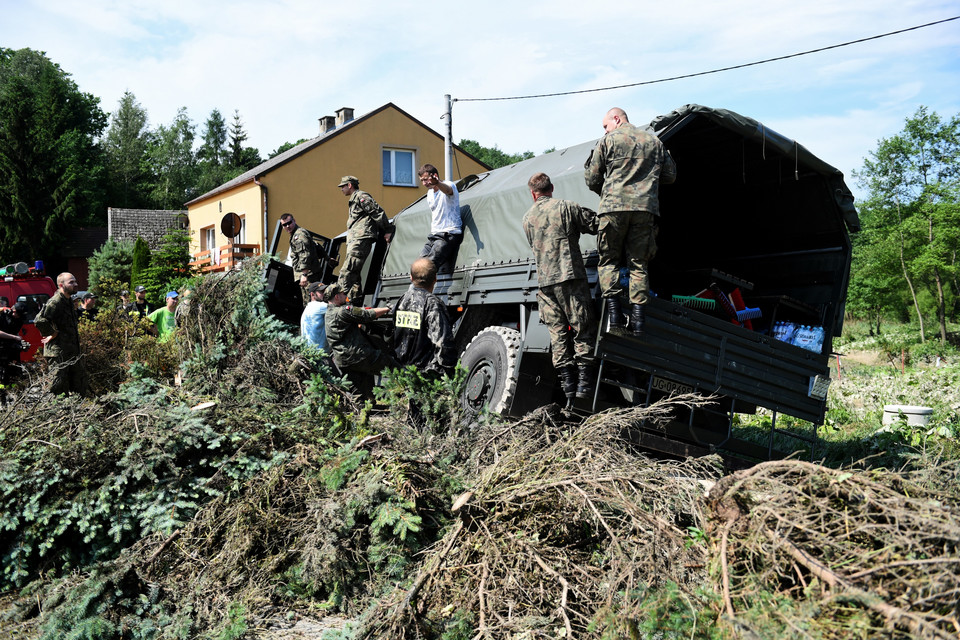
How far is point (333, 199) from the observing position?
26.4 metres

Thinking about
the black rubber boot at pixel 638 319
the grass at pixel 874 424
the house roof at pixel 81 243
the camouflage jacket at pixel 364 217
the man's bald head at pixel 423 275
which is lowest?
the grass at pixel 874 424

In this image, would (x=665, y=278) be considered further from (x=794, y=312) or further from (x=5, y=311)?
(x=5, y=311)

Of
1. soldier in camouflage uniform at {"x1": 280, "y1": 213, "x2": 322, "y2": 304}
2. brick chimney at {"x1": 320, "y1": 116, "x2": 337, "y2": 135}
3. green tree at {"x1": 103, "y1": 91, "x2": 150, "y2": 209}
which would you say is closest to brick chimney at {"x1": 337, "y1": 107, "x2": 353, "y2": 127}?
brick chimney at {"x1": 320, "y1": 116, "x2": 337, "y2": 135}

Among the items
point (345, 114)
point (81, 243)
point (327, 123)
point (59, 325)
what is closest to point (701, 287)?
point (59, 325)

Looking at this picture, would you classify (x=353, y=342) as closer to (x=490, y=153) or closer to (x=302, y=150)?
(x=302, y=150)

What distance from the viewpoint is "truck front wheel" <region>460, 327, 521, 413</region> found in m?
5.88

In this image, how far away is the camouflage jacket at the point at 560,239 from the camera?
5.51 metres

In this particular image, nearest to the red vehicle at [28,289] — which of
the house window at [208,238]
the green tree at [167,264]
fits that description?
the green tree at [167,264]

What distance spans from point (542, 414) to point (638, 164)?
1899mm

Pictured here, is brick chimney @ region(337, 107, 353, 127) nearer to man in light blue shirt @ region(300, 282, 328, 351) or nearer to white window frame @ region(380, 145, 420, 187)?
white window frame @ region(380, 145, 420, 187)

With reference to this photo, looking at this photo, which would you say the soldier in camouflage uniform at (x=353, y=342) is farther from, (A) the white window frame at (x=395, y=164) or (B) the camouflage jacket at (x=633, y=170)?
(A) the white window frame at (x=395, y=164)

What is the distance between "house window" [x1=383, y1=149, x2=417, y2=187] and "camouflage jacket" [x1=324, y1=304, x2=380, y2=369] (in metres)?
21.7

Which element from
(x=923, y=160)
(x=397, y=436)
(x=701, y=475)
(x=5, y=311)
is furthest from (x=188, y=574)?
(x=923, y=160)

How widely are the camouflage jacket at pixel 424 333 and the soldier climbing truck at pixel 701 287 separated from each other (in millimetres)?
263
